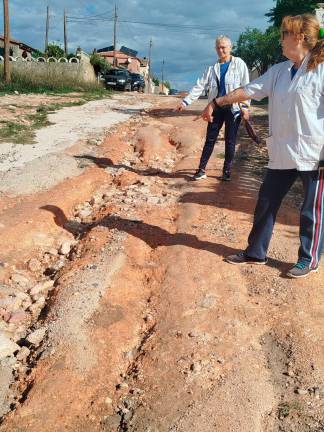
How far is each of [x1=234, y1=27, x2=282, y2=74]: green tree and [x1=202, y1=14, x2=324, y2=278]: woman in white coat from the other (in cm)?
4742

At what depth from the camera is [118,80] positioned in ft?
89.7

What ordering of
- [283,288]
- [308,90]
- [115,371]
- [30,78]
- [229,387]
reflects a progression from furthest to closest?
[30,78] → [283,288] → [308,90] → [115,371] → [229,387]

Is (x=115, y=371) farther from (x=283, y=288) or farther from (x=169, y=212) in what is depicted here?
(x=169, y=212)

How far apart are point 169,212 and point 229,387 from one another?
2.82 metres

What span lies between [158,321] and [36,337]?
0.79 m

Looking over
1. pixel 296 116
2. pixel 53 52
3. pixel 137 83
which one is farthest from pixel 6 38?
pixel 296 116

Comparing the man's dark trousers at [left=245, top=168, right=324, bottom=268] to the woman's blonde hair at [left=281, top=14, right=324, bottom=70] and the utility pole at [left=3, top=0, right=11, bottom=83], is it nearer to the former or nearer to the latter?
the woman's blonde hair at [left=281, top=14, right=324, bottom=70]

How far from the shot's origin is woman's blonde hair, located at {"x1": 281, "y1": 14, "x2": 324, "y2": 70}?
314 cm

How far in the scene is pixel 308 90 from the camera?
3.20m

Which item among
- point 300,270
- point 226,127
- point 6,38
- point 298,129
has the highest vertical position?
point 6,38

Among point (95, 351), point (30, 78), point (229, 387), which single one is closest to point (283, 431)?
point (229, 387)

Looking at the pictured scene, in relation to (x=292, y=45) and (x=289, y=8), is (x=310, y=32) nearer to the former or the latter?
(x=292, y=45)

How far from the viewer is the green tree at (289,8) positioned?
27.9 metres

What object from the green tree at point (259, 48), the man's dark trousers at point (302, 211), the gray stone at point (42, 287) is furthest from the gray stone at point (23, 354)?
the green tree at point (259, 48)
